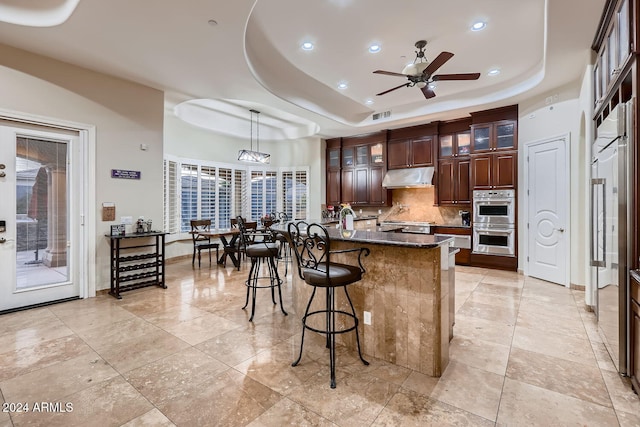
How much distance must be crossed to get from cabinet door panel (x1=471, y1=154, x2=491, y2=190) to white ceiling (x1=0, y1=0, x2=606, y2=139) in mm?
1019

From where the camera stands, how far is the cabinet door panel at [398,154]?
7207mm

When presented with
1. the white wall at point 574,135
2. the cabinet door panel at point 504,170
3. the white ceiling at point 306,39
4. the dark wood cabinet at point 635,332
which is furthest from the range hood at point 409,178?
the dark wood cabinet at point 635,332

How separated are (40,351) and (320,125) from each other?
603 cm

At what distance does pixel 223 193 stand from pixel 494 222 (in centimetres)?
631

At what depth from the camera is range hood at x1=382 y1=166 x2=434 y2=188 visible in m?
6.77

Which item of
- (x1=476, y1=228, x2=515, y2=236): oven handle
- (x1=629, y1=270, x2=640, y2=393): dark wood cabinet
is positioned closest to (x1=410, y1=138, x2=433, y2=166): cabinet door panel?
(x1=476, y1=228, x2=515, y2=236): oven handle

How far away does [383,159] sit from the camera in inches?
297

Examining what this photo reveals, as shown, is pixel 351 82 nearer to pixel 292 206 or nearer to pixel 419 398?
pixel 292 206

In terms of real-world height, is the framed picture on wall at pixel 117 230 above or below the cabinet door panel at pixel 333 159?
below

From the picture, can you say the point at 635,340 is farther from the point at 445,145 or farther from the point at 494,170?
the point at 445,145

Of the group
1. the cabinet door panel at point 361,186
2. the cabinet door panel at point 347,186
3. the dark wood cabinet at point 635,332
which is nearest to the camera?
the dark wood cabinet at point 635,332

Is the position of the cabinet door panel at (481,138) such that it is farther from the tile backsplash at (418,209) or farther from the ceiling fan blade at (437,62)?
the ceiling fan blade at (437,62)

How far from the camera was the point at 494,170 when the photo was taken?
229 inches

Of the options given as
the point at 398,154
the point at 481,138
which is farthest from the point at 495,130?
the point at 398,154
